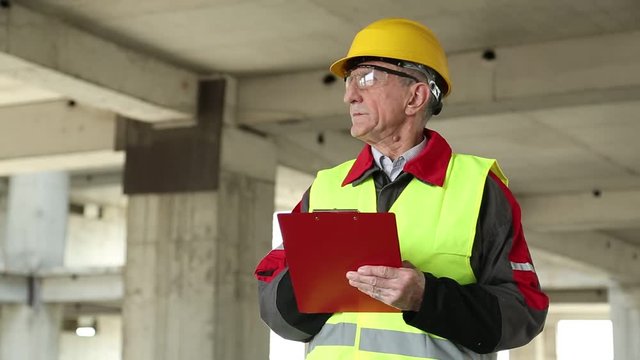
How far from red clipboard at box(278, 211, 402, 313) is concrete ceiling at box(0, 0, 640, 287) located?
934 cm

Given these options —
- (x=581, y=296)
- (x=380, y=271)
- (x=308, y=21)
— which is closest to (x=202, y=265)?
(x=308, y=21)

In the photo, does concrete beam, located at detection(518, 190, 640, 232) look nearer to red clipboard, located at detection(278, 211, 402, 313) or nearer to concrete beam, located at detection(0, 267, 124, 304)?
concrete beam, located at detection(0, 267, 124, 304)

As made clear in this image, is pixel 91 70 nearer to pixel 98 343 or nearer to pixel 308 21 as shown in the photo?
pixel 308 21

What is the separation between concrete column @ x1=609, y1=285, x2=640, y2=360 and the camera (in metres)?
37.3

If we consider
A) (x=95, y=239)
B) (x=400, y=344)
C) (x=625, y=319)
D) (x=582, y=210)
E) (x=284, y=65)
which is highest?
(x=284, y=65)

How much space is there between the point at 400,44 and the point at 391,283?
92cm

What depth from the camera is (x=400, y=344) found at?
12.4 ft

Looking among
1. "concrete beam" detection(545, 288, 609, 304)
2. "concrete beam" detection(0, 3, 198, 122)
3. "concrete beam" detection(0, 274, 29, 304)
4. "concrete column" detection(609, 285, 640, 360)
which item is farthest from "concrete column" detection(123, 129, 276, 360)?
"concrete beam" detection(545, 288, 609, 304)

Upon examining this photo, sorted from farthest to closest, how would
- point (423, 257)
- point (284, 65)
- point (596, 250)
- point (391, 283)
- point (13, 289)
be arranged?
point (596, 250) → point (13, 289) → point (284, 65) → point (423, 257) → point (391, 283)

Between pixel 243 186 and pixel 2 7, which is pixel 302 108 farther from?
pixel 2 7

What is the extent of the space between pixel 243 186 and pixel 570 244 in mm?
16733

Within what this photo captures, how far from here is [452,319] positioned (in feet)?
11.9

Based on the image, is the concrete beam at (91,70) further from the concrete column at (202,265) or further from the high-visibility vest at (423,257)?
the high-visibility vest at (423,257)

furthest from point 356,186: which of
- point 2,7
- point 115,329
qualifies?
A: point 115,329
